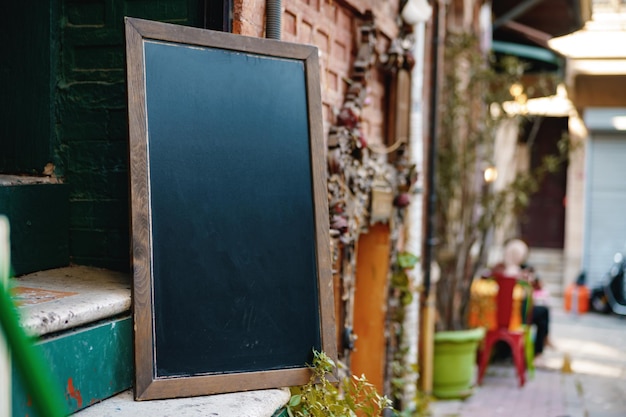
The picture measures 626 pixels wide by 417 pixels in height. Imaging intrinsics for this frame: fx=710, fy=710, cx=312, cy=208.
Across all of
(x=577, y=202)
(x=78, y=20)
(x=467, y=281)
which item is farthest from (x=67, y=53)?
(x=577, y=202)

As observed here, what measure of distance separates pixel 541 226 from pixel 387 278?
14.9 meters

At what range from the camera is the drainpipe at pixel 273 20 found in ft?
9.88

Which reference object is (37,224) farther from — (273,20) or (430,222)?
→ (430,222)

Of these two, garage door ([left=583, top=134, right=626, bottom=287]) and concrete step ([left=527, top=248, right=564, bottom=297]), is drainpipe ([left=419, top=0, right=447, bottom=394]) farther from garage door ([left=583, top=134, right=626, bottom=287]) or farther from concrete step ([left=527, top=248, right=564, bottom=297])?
garage door ([left=583, top=134, right=626, bottom=287])

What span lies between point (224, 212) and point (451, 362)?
5617 mm

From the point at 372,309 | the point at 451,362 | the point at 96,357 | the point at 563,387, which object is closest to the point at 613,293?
the point at 563,387

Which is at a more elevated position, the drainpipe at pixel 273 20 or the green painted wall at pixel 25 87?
the drainpipe at pixel 273 20

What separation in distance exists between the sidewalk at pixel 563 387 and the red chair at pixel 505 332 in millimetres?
243

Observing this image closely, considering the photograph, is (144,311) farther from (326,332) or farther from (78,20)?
(78,20)

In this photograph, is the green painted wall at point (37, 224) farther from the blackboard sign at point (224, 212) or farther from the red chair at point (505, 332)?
the red chair at point (505, 332)

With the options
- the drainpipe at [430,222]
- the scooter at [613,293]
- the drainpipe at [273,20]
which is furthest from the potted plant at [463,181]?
the scooter at [613,293]

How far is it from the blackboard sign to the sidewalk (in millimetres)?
4689

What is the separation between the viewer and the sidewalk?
7230 mm

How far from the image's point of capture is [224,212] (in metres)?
2.50
